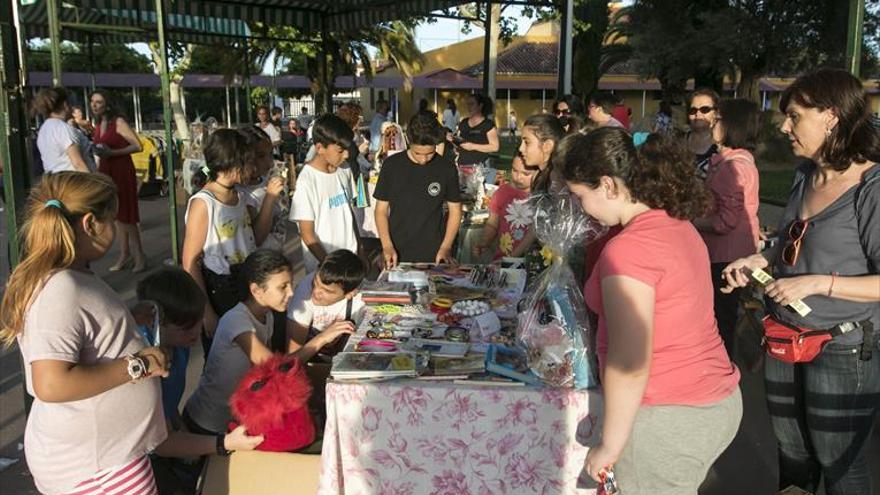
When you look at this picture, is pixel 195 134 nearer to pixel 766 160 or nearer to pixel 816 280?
pixel 816 280

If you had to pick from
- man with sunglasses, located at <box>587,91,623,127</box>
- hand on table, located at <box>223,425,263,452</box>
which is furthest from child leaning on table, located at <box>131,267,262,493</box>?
man with sunglasses, located at <box>587,91,623,127</box>

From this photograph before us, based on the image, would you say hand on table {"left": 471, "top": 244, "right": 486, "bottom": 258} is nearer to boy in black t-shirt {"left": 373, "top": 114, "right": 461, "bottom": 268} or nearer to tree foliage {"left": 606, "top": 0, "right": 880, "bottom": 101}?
boy in black t-shirt {"left": 373, "top": 114, "right": 461, "bottom": 268}

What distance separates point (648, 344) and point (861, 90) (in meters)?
1.20

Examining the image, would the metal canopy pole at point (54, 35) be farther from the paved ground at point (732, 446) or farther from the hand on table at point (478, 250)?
the hand on table at point (478, 250)

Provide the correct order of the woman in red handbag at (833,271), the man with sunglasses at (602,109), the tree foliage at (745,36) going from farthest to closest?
1. the tree foliage at (745,36)
2. the man with sunglasses at (602,109)
3. the woman in red handbag at (833,271)

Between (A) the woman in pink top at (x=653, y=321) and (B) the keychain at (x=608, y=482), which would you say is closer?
(A) the woman in pink top at (x=653, y=321)

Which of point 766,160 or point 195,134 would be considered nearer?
point 195,134

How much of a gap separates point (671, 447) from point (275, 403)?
51.3 inches

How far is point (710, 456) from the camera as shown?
2.02 m

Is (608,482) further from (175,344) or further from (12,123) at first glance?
(12,123)

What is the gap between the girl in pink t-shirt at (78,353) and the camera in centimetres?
190

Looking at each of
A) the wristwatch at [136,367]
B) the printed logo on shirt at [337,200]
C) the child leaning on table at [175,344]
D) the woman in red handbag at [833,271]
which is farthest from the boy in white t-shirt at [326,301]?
the woman in red handbag at [833,271]

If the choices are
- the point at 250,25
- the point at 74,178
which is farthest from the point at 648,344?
the point at 250,25

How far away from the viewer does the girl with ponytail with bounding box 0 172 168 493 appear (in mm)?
1903
